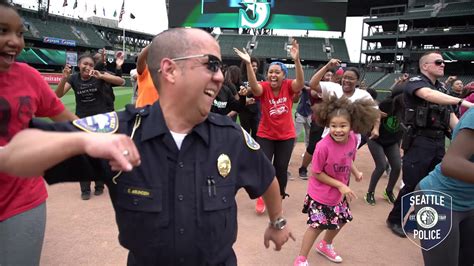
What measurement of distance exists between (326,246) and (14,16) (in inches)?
133

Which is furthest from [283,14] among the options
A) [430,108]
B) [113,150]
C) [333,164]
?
[113,150]

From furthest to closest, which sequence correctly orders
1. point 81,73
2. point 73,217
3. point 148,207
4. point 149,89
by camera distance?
1. point 81,73
2. point 73,217
3. point 149,89
4. point 148,207

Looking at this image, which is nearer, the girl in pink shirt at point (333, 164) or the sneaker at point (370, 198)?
the girl in pink shirt at point (333, 164)

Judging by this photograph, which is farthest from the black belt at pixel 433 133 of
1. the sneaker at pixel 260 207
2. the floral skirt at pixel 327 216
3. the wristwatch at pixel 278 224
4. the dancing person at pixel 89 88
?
the dancing person at pixel 89 88

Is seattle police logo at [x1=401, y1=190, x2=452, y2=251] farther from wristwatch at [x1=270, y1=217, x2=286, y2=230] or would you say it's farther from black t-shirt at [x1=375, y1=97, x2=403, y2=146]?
black t-shirt at [x1=375, y1=97, x2=403, y2=146]

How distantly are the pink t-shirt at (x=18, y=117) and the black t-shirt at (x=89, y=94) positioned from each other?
317cm

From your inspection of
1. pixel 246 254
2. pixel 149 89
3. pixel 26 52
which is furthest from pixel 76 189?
pixel 26 52

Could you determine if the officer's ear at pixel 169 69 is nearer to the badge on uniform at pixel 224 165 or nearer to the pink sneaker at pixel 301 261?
the badge on uniform at pixel 224 165

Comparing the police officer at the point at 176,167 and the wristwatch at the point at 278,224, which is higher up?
the police officer at the point at 176,167

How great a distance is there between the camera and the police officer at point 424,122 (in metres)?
3.94

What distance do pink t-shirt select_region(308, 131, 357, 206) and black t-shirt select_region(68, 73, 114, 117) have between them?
3.45 meters

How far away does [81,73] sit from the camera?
5254 millimetres

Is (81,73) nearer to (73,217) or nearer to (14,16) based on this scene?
(73,217)

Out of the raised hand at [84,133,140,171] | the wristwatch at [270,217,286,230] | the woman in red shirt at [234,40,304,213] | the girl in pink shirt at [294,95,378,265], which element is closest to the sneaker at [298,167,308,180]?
the woman in red shirt at [234,40,304,213]
